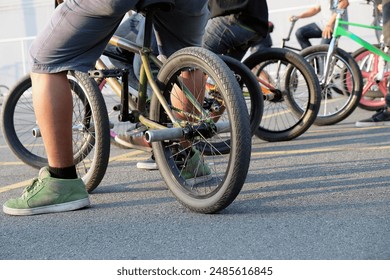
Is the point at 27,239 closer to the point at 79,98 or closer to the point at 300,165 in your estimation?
the point at 79,98

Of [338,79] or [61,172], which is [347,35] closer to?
[338,79]

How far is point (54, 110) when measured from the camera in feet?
13.3

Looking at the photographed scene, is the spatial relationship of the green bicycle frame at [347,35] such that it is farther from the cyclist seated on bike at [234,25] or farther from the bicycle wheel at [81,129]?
the bicycle wheel at [81,129]

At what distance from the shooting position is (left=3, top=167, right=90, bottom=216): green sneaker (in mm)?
4129

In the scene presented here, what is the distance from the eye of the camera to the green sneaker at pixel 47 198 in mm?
4129

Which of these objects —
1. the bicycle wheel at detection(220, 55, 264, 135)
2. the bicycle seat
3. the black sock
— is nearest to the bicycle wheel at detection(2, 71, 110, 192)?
the black sock

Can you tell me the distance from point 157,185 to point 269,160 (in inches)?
43.5

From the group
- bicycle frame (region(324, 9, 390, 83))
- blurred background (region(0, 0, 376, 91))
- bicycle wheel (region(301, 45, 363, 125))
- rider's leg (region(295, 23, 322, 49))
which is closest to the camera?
bicycle wheel (region(301, 45, 363, 125))

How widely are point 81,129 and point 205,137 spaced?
1040mm

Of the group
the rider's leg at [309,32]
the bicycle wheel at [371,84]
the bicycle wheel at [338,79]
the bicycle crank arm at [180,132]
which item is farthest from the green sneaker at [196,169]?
the rider's leg at [309,32]

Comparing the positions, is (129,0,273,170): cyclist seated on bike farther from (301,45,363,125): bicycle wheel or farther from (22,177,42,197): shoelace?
(22,177,42,197): shoelace

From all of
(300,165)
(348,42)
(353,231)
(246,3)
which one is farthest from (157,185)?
(348,42)

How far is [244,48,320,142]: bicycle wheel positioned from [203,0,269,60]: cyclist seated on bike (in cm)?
27

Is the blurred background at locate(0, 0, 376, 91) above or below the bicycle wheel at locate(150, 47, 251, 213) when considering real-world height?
below
